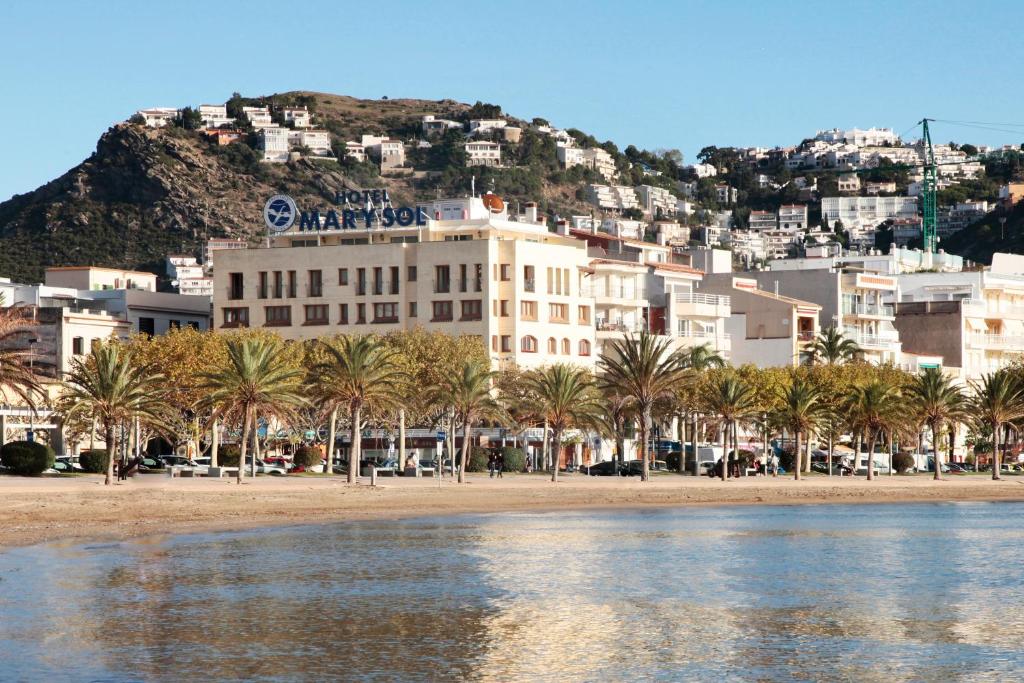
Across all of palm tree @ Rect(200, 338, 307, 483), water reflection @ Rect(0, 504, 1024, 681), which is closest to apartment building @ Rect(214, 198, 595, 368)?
palm tree @ Rect(200, 338, 307, 483)

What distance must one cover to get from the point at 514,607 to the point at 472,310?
8562 centimetres

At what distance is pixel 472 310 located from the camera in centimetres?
12925

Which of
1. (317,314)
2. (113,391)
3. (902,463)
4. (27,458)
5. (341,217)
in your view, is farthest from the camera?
(341,217)

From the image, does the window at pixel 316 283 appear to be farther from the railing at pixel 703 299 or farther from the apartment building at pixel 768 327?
the apartment building at pixel 768 327

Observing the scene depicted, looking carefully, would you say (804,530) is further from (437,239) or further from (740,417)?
(437,239)

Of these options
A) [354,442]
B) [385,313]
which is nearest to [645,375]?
[354,442]

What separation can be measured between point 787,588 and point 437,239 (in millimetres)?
89808

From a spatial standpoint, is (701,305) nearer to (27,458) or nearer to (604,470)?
(604,470)

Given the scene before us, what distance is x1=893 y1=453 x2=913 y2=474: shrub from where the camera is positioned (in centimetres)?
13275

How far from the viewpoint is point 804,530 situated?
72562 mm

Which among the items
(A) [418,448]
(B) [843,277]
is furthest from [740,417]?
(B) [843,277]

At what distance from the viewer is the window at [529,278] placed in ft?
427

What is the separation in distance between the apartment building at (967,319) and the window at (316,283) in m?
63.6

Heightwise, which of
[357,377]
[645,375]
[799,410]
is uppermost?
[645,375]
